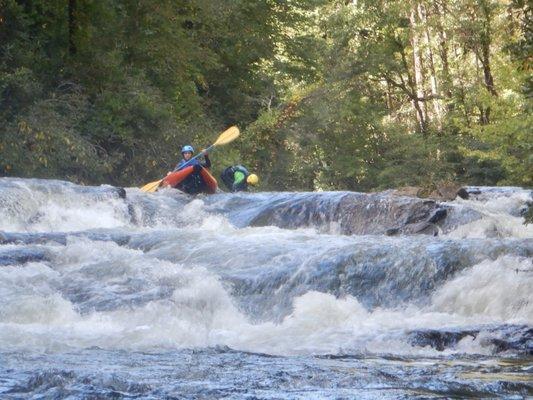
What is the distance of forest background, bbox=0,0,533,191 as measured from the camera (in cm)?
1902

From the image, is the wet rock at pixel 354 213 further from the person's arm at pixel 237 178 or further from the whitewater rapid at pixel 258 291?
the person's arm at pixel 237 178

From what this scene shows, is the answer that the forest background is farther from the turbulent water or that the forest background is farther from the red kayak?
the turbulent water

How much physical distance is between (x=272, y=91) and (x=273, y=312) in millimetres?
20129

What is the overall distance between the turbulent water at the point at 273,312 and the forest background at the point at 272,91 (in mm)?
6797

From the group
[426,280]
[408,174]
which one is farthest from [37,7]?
[426,280]

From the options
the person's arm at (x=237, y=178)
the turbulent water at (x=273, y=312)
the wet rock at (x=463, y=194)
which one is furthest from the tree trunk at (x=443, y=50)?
the turbulent water at (x=273, y=312)

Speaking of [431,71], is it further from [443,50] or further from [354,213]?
[354,213]

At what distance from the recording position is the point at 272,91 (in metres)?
27.8

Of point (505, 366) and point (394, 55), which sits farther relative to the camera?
point (394, 55)

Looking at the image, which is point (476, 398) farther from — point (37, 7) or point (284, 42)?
point (284, 42)

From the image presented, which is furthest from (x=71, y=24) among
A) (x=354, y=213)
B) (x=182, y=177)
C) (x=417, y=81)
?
(x=417, y=81)

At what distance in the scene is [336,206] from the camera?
13.6m

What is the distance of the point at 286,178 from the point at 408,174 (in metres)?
4.01

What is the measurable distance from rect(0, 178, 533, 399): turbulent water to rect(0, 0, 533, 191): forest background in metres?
6.80
